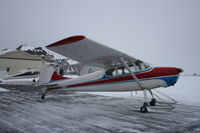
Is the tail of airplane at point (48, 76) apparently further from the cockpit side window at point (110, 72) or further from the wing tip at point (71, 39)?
the wing tip at point (71, 39)

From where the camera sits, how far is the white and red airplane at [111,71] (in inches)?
209

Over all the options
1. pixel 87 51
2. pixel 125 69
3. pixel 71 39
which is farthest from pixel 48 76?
pixel 71 39

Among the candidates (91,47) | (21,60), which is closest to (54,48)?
(91,47)

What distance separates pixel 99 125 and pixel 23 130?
1.89 meters

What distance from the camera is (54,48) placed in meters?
5.28

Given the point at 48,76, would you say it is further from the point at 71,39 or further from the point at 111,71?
the point at 71,39

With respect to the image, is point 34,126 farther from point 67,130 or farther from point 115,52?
point 115,52

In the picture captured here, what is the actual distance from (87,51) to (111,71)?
1.84 metres

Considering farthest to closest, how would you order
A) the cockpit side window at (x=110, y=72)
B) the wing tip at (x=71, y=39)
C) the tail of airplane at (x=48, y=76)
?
the tail of airplane at (x=48, y=76)
the cockpit side window at (x=110, y=72)
the wing tip at (x=71, y=39)

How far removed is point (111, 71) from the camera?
7164 millimetres

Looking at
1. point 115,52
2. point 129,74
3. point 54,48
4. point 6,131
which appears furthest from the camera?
point 129,74

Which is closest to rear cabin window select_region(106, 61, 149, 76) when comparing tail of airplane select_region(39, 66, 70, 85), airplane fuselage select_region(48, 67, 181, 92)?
airplane fuselage select_region(48, 67, 181, 92)

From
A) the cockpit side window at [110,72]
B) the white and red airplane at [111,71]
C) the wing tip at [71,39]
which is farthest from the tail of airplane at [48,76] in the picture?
the wing tip at [71,39]

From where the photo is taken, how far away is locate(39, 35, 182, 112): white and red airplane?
17.4ft
